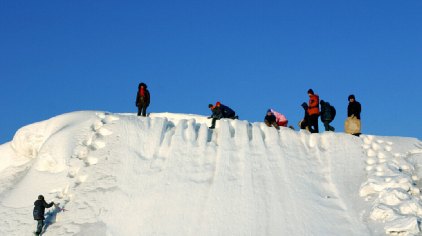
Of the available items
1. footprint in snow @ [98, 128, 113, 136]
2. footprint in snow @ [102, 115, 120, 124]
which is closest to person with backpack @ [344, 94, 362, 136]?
footprint in snow @ [102, 115, 120, 124]

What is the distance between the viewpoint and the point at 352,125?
841 inches

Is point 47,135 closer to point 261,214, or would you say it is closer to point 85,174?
point 85,174

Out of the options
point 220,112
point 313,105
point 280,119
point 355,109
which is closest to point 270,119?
point 280,119

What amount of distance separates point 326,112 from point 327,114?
7cm

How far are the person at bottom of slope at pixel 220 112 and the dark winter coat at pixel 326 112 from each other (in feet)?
9.49

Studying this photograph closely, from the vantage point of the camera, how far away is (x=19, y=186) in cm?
1970

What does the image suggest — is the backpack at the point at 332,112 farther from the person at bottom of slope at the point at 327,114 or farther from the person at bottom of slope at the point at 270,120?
the person at bottom of slope at the point at 270,120

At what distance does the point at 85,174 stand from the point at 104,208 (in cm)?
178

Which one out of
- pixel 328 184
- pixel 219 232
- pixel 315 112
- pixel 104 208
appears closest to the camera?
pixel 219 232

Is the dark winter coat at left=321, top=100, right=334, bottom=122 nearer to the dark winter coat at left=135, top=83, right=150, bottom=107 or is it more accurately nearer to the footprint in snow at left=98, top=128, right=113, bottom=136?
the dark winter coat at left=135, top=83, right=150, bottom=107

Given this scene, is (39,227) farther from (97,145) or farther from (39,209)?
(97,145)

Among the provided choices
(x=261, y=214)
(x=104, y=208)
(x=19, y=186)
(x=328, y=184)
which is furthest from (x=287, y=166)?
(x=19, y=186)

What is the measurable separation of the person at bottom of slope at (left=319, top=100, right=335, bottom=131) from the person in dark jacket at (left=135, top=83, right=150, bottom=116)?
5.83m

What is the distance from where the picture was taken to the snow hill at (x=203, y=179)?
55.7ft
